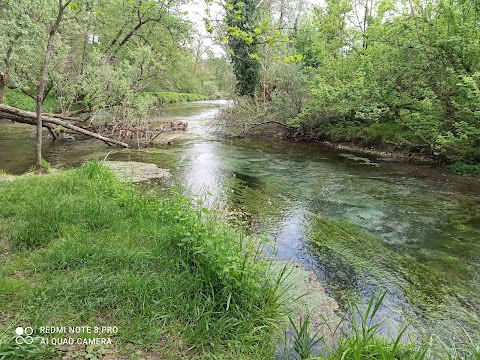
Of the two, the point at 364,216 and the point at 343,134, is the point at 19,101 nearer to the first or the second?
the point at 343,134

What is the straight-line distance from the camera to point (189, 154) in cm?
1484

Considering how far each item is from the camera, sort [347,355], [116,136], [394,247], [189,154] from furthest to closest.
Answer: [116,136] < [189,154] < [394,247] < [347,355]

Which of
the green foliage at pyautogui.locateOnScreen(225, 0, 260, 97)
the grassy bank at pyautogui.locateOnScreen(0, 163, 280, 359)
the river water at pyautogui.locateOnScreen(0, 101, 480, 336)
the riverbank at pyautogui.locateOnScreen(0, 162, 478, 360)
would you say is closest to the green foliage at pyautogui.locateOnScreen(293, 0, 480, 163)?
the river water at pyautogui.locateOnScreen(0, 101, 480, 336)

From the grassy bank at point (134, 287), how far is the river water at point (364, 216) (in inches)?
71.5

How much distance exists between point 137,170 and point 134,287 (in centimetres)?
816

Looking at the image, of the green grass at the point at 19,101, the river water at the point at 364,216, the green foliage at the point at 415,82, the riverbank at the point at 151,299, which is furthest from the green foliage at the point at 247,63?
the riverbank at the point at 151,299

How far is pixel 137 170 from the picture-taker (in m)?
11.2

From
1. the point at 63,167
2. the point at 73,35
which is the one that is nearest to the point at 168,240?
the point at 63,167

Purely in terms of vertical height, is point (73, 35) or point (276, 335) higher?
point (73, 35)

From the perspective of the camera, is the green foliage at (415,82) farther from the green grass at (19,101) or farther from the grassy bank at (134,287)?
the green grass at (19,101)

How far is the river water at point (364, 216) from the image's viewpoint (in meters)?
4.67

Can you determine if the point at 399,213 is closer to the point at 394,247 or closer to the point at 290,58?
the point at 394,247

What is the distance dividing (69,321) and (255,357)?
1708 mm

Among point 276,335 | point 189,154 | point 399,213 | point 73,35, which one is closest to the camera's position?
point 276,335
